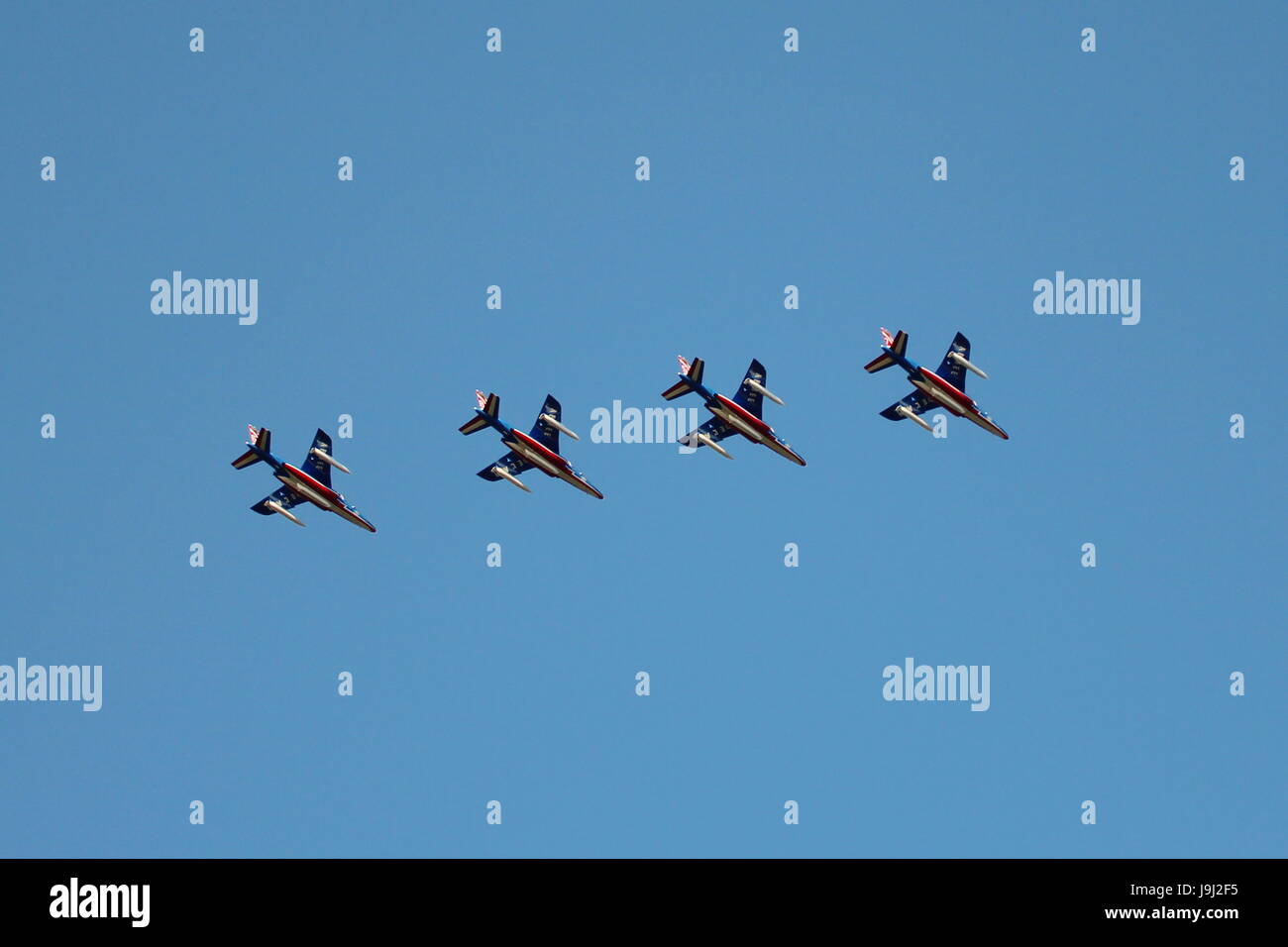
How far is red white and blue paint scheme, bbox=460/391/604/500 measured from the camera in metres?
97.6

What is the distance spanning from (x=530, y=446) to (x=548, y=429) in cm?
109

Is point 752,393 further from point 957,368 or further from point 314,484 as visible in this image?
point 314,484

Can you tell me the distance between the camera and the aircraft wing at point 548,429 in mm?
98562

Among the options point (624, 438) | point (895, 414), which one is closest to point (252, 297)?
point (624, 438)

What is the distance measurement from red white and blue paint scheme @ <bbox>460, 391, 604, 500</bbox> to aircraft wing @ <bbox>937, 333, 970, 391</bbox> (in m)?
16.5

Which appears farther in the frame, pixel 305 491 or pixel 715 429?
pixel 715 429

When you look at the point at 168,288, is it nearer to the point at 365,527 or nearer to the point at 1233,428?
the point at 365,527

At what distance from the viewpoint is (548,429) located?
323 ft

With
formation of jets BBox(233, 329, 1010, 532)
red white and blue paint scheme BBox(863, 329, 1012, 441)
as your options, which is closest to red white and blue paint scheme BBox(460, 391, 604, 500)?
formation of jets BBox(233, 329, 1010, 532)

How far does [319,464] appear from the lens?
98.0 m

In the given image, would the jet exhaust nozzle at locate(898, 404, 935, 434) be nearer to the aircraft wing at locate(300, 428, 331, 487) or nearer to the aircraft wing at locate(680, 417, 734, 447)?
the aircraft wing at locate(680, 417, 734, 447)

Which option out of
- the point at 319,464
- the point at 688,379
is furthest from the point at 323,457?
the point at 688,379

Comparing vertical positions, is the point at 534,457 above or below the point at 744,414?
below
